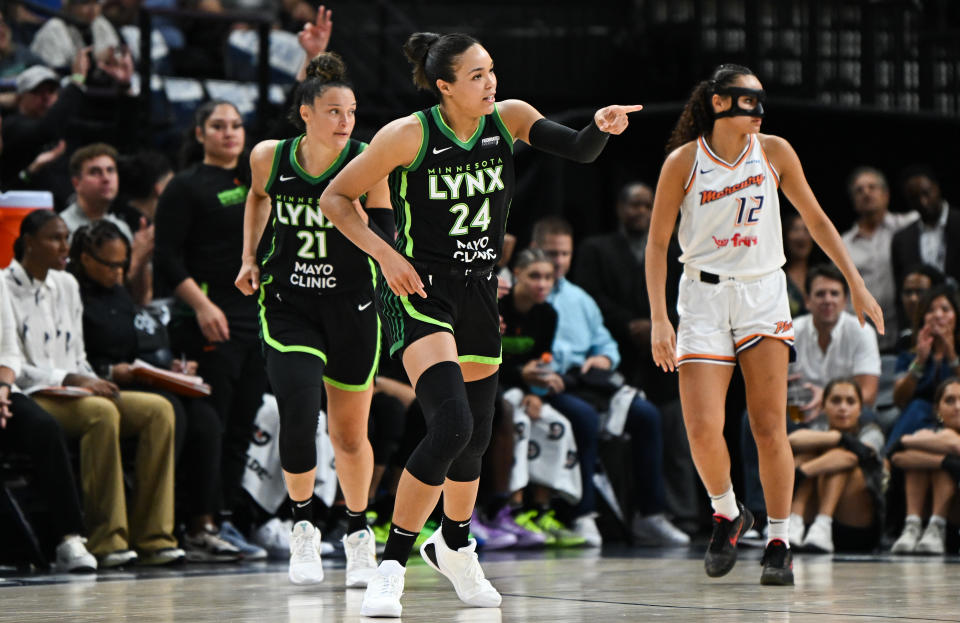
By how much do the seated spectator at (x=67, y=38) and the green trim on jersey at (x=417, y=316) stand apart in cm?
570

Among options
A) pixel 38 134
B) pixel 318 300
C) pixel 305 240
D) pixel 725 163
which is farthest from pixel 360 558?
pixel 38 134

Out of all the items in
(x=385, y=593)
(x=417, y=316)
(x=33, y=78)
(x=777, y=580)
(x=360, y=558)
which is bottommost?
(x=777, y=580)

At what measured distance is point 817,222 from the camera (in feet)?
18.6

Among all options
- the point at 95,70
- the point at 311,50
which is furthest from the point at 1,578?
the point at 95,70

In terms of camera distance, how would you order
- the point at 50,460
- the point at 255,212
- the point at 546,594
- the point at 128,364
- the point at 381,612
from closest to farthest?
the point at 381,612 < the point at 546,594 < the point at 255,212 < the point at 50,460 < the point at 128,364

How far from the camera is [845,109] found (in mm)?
11867

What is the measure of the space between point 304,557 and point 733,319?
1.93 meters

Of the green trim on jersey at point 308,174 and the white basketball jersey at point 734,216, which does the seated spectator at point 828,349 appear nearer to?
the white basketball jersey at point 734,216

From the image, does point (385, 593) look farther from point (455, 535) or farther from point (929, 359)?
point (929, 359)

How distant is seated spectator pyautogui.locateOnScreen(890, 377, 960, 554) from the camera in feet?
25.1

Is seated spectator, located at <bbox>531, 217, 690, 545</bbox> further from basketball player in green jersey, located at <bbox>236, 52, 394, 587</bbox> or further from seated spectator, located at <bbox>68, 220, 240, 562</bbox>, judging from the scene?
basketball player in green jersey, located at <bbox>236, 52, 394, 587</bbox>

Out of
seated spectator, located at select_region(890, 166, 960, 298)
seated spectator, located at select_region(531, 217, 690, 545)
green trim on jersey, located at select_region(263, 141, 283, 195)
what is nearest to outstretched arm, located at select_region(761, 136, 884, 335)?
green trim on jersey, located at select_region(263, 141, 283, 195)

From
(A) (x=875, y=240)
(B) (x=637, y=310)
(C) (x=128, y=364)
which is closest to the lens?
(C) (x=128, y=364)

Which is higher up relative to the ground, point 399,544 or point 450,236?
point 450,236
